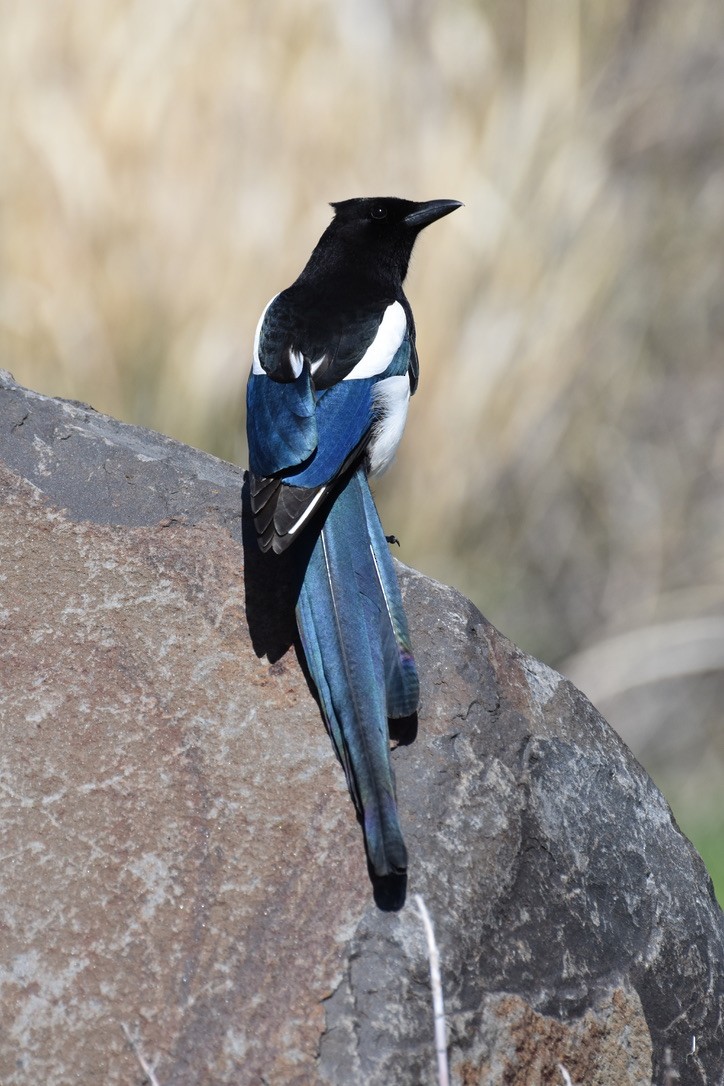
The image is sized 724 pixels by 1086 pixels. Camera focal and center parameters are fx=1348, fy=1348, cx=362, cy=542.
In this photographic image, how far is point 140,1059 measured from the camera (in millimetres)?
1371

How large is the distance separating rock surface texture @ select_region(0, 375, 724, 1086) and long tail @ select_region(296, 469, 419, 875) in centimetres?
6

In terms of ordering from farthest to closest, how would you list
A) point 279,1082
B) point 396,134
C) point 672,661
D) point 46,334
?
point 672,661, point 396,134, point 46,334, point 279,1082

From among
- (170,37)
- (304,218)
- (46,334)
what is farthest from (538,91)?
(46,334)

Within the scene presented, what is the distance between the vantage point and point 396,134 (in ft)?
12.6

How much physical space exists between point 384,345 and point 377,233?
0.50 m

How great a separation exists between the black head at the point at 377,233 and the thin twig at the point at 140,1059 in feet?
5.22

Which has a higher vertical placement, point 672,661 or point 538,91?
point 538,91

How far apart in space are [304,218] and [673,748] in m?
2.18

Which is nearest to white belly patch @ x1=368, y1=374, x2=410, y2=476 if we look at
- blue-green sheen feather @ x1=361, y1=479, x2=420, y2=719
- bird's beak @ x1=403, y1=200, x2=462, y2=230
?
blue-green sheen feather @ x1=361, y1=479, x2=420, y2=719

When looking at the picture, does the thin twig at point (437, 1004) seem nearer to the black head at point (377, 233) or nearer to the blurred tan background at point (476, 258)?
the black head at point (377, 233)

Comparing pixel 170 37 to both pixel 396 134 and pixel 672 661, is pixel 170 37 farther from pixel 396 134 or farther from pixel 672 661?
pixel 672 661

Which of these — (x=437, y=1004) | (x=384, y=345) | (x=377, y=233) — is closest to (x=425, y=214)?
(x=377, y=233)

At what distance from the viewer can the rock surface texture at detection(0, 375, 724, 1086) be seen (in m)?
1.41

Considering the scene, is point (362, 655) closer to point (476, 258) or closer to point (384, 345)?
point (384, 345)
